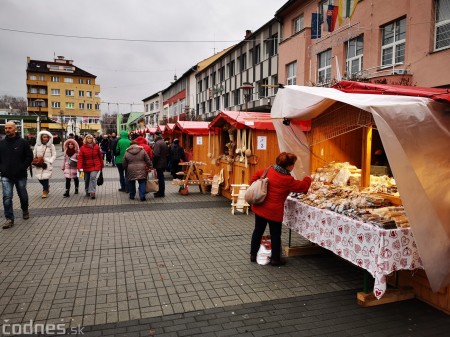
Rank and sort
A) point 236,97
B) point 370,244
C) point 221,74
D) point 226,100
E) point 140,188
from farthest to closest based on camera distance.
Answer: point 221,74, point 226,100, point 236,97, point 140,188, point 370,244

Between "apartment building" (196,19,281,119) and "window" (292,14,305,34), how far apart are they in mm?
1845

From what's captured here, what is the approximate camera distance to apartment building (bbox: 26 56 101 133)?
78.2 m

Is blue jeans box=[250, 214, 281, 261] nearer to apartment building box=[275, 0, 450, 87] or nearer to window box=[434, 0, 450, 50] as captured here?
apartment building box=[275, 0, 450, 87]

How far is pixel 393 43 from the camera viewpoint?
13422mm

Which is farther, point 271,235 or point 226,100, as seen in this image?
point 226,100

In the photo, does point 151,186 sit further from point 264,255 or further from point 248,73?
point 248,73

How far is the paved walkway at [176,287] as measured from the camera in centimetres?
371

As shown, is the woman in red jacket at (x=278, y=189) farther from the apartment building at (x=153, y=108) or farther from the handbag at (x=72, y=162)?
the apartment building at (x=153, y=108)

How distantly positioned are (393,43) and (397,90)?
10.1m

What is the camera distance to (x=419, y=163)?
149 inches

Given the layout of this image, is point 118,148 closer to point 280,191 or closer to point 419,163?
point 280,191

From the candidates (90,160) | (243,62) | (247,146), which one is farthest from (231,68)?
(247,146)

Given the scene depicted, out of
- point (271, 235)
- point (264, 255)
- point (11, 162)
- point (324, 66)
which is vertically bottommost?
point (264, 255)

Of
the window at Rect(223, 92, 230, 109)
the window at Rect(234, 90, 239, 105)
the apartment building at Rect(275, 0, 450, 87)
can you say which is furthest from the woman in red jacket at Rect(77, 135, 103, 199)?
the window at Rect(223, 92, 230, 109)
